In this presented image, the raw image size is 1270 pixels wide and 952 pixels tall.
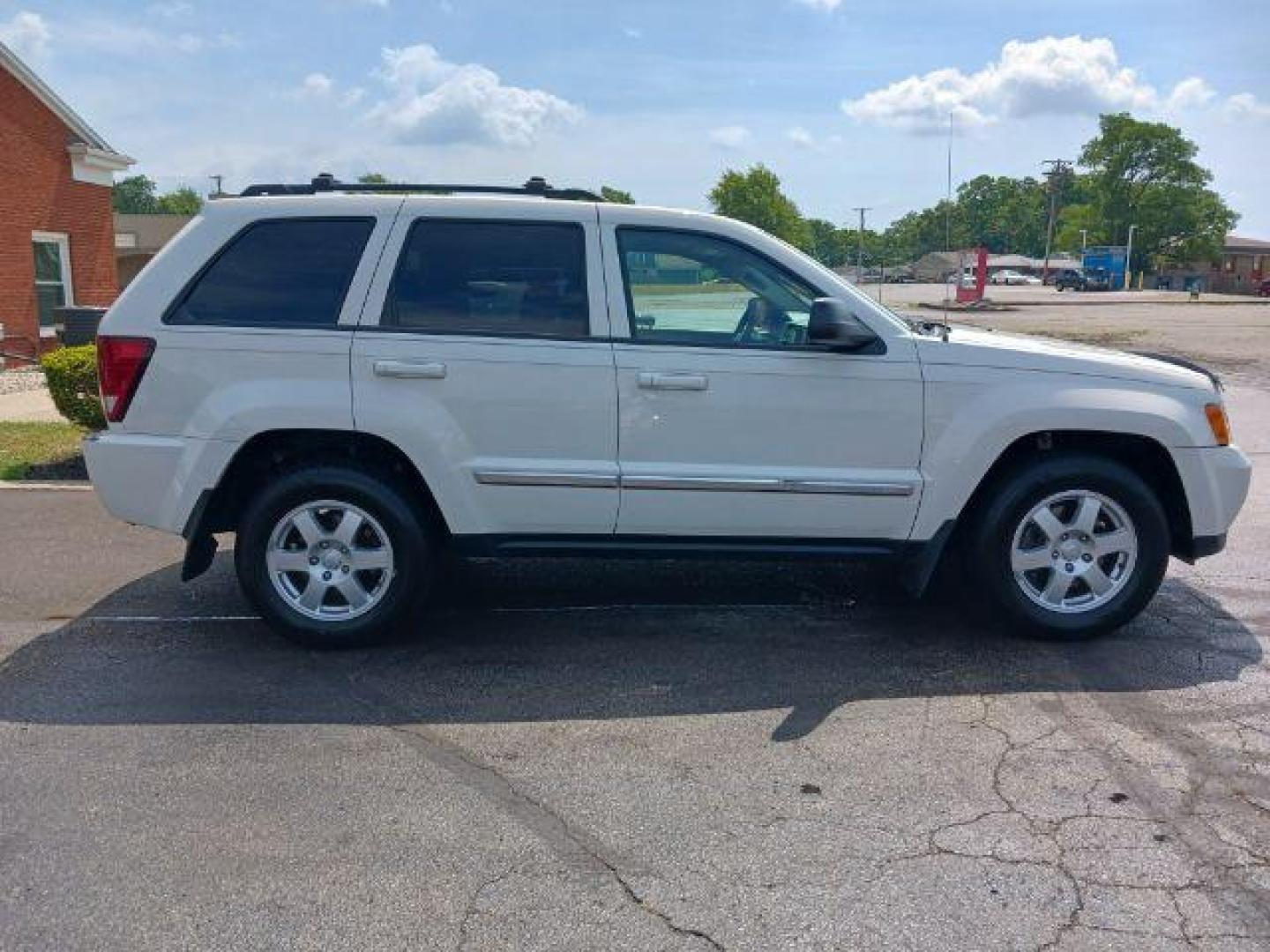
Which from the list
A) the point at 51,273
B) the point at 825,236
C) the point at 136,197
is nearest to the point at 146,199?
the point at 136,197

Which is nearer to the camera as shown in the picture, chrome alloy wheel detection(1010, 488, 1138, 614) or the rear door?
the rear door

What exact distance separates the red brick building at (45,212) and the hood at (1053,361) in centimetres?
1563

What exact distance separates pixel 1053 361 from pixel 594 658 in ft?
7.85

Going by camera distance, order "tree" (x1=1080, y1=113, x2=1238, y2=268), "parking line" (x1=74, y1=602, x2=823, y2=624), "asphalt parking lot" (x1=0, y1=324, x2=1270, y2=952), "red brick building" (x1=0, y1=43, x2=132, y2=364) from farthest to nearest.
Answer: "tree" (x1=1080, y1=113, x2=1238, y2=268) → "red brick building" (x1=0, y1=43, x2=132, y2=364) → "parking line" (x1=74, y1=602, x2=823, y2=624) → "asphalt parking lot" (x1=0, y1=324, x2=1270, y2=952)

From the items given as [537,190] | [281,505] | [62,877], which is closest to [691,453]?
[537,190]

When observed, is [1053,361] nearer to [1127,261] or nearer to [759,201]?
[759,201]

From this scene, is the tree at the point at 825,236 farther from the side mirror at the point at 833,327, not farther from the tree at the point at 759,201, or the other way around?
the side mirror at the point at 833,327

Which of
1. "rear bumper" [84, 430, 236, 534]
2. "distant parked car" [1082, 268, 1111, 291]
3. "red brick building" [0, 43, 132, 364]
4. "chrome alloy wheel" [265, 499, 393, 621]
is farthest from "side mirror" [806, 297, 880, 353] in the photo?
"distant parked car" [1082, 268, 1111, 291]

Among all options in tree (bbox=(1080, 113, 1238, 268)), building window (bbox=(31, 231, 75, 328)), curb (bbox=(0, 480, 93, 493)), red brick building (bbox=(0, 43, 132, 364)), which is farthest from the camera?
tree (bbox=(1080, 113, 1238, 268))

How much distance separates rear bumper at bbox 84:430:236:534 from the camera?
4.54 m

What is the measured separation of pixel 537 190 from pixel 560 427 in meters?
1.18

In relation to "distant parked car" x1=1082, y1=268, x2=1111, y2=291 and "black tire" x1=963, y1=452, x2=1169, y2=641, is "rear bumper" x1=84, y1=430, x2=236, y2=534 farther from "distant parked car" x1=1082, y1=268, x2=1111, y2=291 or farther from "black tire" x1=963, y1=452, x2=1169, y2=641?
"distant parked car" x1=1082, y1=268, x2=1111, y2=291

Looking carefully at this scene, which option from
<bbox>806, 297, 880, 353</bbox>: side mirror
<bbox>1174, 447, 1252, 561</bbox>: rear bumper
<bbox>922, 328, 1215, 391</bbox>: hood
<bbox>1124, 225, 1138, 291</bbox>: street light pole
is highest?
<bbox>1124, 225, 1138, 291</bbox>: street light pole

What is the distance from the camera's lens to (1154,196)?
9731 cm
